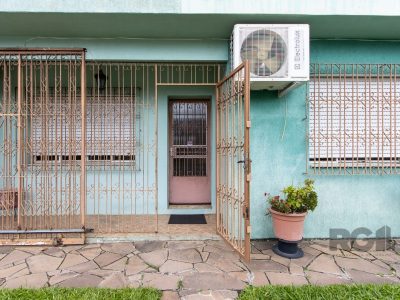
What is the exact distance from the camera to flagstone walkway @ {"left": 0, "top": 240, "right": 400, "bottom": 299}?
242 cm

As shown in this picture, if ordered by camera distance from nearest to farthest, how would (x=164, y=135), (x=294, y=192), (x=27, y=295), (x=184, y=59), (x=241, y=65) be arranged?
1. (x=27, y=295)
2. (x=241, y=65)
3. (x=294, y=192)
4. (x=184, y=59)
5. (x=164, y=135)

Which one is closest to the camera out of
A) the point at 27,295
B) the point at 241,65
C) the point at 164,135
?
the point at 27,295

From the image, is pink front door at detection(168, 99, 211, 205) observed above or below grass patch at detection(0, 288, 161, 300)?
above

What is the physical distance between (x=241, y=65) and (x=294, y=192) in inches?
62.5

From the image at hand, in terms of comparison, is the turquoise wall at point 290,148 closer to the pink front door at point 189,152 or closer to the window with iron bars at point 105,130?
the window with iron bars at point 105,130

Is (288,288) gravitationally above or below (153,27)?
below

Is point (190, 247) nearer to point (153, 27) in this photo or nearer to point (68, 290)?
point (68, 290)

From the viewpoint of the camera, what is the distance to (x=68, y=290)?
2.24 meters

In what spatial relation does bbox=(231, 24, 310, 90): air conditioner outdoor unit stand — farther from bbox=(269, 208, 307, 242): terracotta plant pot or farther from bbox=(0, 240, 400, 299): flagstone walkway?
bbox=(0, 240, 400, 299): flagstone walkway

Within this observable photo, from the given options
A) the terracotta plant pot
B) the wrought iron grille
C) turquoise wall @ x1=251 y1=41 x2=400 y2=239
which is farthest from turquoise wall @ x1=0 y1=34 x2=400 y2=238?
the wrought iron grille

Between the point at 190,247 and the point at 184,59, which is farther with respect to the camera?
the point at 184,59

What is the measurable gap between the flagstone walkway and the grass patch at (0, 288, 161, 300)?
0.13 meters

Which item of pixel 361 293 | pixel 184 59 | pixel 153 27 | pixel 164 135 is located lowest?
pixel 361 293

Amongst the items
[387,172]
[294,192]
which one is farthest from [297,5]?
[387,172]
